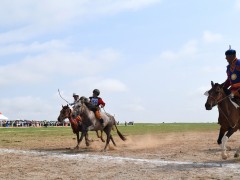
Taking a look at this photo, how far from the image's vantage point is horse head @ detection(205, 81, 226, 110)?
45.1 ft

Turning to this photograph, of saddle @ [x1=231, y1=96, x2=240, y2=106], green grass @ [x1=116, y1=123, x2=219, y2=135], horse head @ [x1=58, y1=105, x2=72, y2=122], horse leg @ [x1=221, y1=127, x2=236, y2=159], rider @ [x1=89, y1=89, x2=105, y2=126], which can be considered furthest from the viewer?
green grass @ [x1=116, y1=123, x2=219, y2=135]

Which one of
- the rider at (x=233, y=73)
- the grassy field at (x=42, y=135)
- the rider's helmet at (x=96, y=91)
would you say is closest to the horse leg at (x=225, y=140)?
the rider at (x=233, y=73)

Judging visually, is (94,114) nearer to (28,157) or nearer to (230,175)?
(28,157)

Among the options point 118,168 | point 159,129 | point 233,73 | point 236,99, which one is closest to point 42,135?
point 118,168

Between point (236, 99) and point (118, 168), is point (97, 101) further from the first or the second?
point (236, 99)

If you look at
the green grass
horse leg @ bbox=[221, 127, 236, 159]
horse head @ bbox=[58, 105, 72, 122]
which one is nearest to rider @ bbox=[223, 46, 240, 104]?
horse leg @ bbox=[221, 127, 236, 159]

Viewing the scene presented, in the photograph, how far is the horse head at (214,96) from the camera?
1375 centimetres

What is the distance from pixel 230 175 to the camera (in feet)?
35.4

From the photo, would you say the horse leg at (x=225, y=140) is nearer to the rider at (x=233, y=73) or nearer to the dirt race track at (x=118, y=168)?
the dirt race track at (x=118, y=168)

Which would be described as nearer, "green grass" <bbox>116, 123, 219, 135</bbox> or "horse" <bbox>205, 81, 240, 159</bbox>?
"horse" <bbox>205, 81, 240, 159</bbox>

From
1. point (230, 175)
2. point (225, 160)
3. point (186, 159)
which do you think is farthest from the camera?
point (186, 159)

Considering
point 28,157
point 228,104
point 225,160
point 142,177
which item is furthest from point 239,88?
point 28,157

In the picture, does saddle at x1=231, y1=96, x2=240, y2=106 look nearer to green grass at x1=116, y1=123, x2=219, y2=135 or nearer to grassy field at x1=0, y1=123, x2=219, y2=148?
grassy field at x1=0, y1=123, x2=219, y2=148

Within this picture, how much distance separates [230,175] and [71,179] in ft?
14.1
